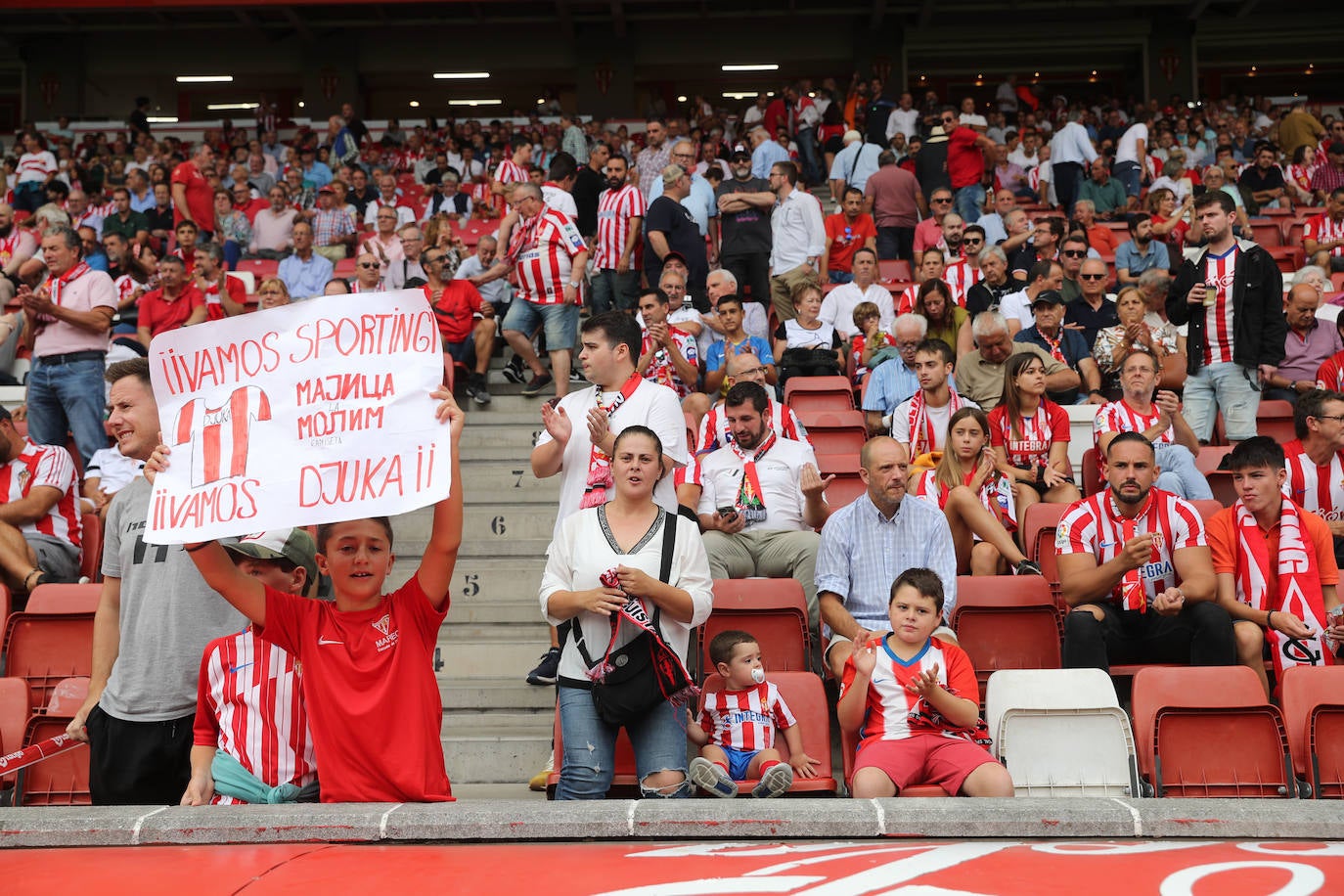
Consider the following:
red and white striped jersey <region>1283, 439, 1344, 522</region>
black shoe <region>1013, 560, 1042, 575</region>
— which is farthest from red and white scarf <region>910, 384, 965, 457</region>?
red and white striped jersey <region>1283, 439, 1344, 522</region>

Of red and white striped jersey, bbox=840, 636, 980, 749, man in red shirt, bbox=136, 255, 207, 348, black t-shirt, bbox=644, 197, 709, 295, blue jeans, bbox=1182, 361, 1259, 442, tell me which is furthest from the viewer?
black t-shirt, bbox=644, 197, 709, 295

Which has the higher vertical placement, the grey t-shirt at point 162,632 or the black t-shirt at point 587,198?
the black t-shirt at point 587,198

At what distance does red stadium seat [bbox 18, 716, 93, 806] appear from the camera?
4855mm

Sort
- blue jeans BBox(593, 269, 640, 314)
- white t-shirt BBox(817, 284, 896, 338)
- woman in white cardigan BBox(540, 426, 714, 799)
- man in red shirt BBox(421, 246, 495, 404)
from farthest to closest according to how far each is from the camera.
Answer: blue jeans BBox(593, 269, 640, 314) < white t-shirt BBox(817, 284, 896, 338) < man in red shirt BBox(421, 246, 495, 404) < woman in white cardigan BBox(540, 426, 714, 799)

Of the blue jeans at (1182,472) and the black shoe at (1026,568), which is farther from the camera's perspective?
the blue jeans at (1182,472)

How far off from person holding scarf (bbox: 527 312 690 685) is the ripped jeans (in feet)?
3.34

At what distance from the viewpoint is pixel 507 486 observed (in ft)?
26.9

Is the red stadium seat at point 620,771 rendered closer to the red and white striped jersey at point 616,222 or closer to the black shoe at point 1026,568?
the black shoe at point 1026,568

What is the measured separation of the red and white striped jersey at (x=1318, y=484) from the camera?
21.7 feet

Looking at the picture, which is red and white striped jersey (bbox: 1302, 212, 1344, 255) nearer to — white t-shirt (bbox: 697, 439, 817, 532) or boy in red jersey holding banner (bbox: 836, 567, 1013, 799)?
white t-shirt (bbox: 697, 439, 817, 532)

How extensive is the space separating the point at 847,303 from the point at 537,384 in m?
2.63

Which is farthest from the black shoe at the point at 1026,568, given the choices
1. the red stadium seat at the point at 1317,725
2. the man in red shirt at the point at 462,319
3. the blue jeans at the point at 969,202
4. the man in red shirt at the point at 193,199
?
the man in red shirt at the point at 193,199

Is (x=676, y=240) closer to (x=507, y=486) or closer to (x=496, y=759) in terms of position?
(x=507, y=486)

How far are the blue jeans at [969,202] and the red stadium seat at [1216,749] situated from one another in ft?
31.9
